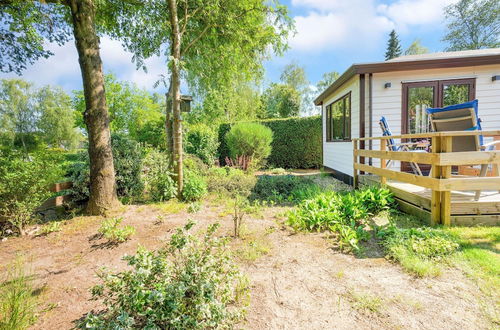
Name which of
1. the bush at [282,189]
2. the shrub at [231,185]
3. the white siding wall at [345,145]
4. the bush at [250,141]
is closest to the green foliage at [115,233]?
the shrub at [231,185]

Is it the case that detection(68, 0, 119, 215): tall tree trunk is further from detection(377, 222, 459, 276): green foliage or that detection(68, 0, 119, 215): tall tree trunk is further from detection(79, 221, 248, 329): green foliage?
detection(377, 222, 459, 276): green foliage

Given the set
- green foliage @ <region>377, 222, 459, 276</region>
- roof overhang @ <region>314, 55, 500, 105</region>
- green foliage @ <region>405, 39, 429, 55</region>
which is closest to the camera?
green foliage @ <region>377, 222, 459, 276</region>

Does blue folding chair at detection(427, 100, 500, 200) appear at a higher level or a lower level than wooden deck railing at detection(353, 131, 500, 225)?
higher

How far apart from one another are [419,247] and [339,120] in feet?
18.6

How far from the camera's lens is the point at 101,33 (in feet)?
19.8

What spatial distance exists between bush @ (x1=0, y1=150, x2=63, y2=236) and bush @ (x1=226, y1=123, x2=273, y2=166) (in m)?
6.33

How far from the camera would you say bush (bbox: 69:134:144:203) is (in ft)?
14.2

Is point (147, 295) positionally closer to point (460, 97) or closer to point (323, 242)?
point (323, 242)

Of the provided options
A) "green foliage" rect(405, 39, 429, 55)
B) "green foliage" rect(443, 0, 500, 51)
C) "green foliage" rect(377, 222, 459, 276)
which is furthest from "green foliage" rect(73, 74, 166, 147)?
"green foliage" rect(405, 39, 429, 55)

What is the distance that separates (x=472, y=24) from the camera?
20812 millimetres

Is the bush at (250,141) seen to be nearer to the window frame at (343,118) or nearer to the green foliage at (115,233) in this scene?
the window frame at (343,118)

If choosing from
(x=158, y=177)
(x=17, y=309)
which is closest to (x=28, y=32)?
(x=158, y=177)

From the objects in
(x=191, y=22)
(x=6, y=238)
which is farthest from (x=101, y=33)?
(x=6, y=238)

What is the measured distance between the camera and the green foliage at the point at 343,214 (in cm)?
297
